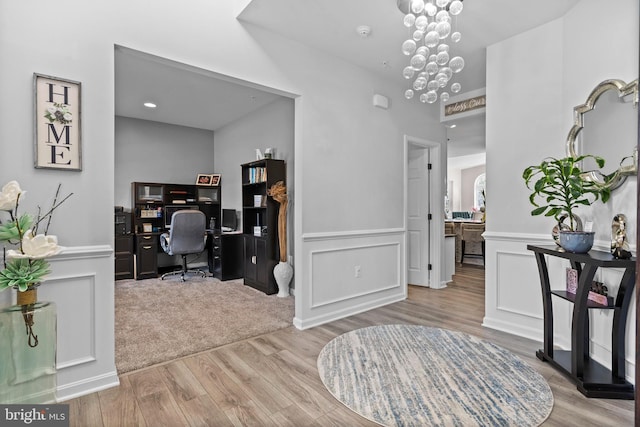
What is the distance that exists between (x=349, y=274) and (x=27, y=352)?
8.76 ft

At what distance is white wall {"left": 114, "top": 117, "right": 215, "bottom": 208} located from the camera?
555 centimetres

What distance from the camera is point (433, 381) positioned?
2.12 m

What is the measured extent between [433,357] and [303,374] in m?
1.01

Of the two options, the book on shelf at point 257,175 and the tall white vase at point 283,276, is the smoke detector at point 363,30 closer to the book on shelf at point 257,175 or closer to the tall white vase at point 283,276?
the book on shelf at point 257,175

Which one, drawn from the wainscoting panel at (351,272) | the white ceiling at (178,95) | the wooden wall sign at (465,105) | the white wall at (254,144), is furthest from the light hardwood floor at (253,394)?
the wooden wall sign at (465,105)

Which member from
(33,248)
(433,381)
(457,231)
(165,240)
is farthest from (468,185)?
(33,248)

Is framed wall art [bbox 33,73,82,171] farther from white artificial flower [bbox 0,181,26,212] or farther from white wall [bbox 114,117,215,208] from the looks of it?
white wall [bbox 114,117,215,208]

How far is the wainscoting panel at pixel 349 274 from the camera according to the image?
10.6ft

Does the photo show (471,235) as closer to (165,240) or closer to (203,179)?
(203,179)

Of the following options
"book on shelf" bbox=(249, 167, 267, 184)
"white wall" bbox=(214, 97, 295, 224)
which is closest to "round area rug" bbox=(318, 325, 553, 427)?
"white wall" bbox=(214, 97, 295, 224)

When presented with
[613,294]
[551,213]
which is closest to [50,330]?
[551,213]

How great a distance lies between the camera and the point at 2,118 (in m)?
1.78

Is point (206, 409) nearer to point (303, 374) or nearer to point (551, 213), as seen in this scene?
point (303, 374)

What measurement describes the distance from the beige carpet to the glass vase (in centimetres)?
74
